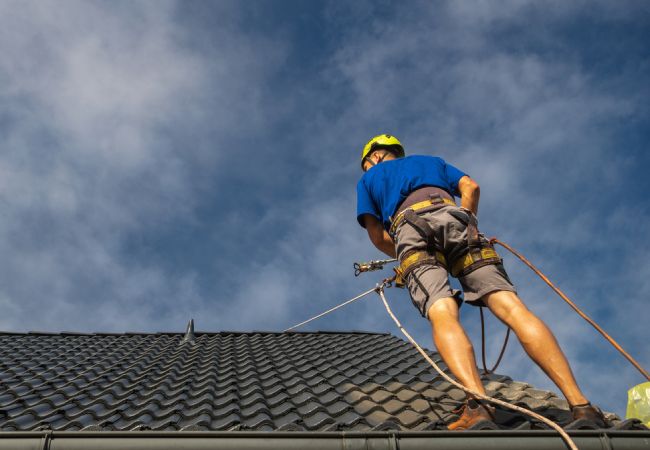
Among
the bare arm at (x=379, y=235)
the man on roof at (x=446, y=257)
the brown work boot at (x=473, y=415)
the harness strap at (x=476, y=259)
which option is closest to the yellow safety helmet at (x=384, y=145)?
the man on roof at (x=446, y=257)

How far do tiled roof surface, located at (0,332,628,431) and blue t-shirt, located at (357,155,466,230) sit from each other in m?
1.35

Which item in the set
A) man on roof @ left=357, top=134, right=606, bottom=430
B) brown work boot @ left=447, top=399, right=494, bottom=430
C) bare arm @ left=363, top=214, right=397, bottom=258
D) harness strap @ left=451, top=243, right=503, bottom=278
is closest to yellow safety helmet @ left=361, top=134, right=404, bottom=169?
man on roof @ left=357, top=134, right=606, bottom=430

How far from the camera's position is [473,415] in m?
2.85

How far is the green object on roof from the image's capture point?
10.7 ft

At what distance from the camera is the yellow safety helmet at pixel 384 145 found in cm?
474

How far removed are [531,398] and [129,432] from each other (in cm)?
291

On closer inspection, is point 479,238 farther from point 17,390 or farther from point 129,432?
point 17,390

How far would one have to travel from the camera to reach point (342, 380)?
15.8 ft

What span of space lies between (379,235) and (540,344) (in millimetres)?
1600

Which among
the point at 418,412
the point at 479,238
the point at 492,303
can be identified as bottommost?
the point at 418,412

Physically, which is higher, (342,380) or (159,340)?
(159,340)

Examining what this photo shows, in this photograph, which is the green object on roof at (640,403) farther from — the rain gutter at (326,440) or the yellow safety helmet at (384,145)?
the yellow safety helmet at (384,145)

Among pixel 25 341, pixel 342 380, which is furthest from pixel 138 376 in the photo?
pixel 25 341

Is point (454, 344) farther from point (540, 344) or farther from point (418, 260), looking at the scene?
point (418, 260)
